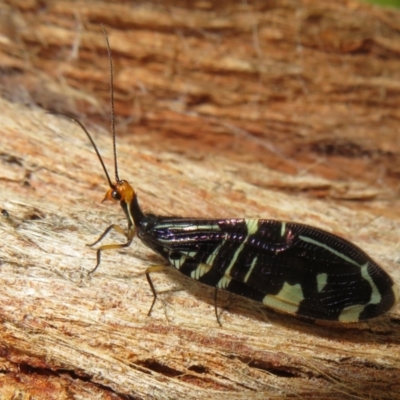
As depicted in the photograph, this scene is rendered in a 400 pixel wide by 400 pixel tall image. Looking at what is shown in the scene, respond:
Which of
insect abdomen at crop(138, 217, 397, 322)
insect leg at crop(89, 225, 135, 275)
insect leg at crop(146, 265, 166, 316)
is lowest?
insect leg at crop(146, 265, 166, 316)

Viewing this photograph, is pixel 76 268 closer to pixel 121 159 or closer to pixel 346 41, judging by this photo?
pixel 121 159

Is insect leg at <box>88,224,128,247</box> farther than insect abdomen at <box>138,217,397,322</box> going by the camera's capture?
Yes

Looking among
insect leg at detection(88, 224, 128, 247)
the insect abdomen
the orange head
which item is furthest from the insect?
the orange head

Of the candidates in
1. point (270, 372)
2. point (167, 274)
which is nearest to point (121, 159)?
point (167, 274)

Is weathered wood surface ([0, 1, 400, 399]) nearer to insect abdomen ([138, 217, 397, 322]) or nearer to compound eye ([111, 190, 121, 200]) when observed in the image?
insect abdomen ([138, 217, 397, 322])

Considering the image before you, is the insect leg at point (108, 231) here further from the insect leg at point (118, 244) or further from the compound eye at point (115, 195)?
the compound eye at point (115, 195)

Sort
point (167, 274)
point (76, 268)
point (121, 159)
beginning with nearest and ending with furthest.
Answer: point (76, 268) < point (167, 274) < point (121, 159)
